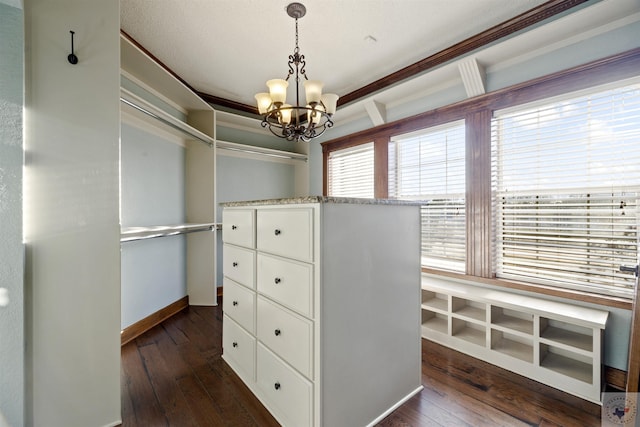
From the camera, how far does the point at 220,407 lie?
1.68m

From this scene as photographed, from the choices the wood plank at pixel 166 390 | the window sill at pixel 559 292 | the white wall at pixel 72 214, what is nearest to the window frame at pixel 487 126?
the window sill at pixel 559 292

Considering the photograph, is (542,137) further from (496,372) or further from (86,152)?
(86,152)

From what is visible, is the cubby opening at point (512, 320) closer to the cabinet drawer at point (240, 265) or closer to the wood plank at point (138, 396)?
the cabinet drawer at point (240, 265)

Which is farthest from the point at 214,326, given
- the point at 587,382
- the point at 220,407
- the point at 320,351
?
the point at 587,382

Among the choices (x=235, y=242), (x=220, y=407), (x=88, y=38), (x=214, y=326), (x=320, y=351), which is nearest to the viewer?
(x=320, y=351)

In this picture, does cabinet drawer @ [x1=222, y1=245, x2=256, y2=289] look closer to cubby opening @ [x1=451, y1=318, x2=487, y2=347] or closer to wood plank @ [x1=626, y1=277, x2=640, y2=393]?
cubby opening @ [x1=451, y1=318, x2=487, y2=347]

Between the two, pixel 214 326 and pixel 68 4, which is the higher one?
pixel 68 4

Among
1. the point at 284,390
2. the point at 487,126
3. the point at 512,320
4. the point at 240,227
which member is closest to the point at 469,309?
the point at 512,320

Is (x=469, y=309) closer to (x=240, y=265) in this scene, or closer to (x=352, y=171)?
(x=240, y=265)

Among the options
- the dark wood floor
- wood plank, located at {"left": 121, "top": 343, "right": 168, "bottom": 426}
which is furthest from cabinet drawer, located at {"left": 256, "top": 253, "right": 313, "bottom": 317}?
wood plank, located at {"left": 121, "top": 343, "right": 168, "bottom": 426}

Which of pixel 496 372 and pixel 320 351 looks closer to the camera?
pixel 320 351

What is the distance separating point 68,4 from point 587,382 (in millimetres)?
3589

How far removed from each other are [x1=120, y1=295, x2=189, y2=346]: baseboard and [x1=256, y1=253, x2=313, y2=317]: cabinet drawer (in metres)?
1.46

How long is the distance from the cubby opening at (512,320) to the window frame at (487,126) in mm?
226
